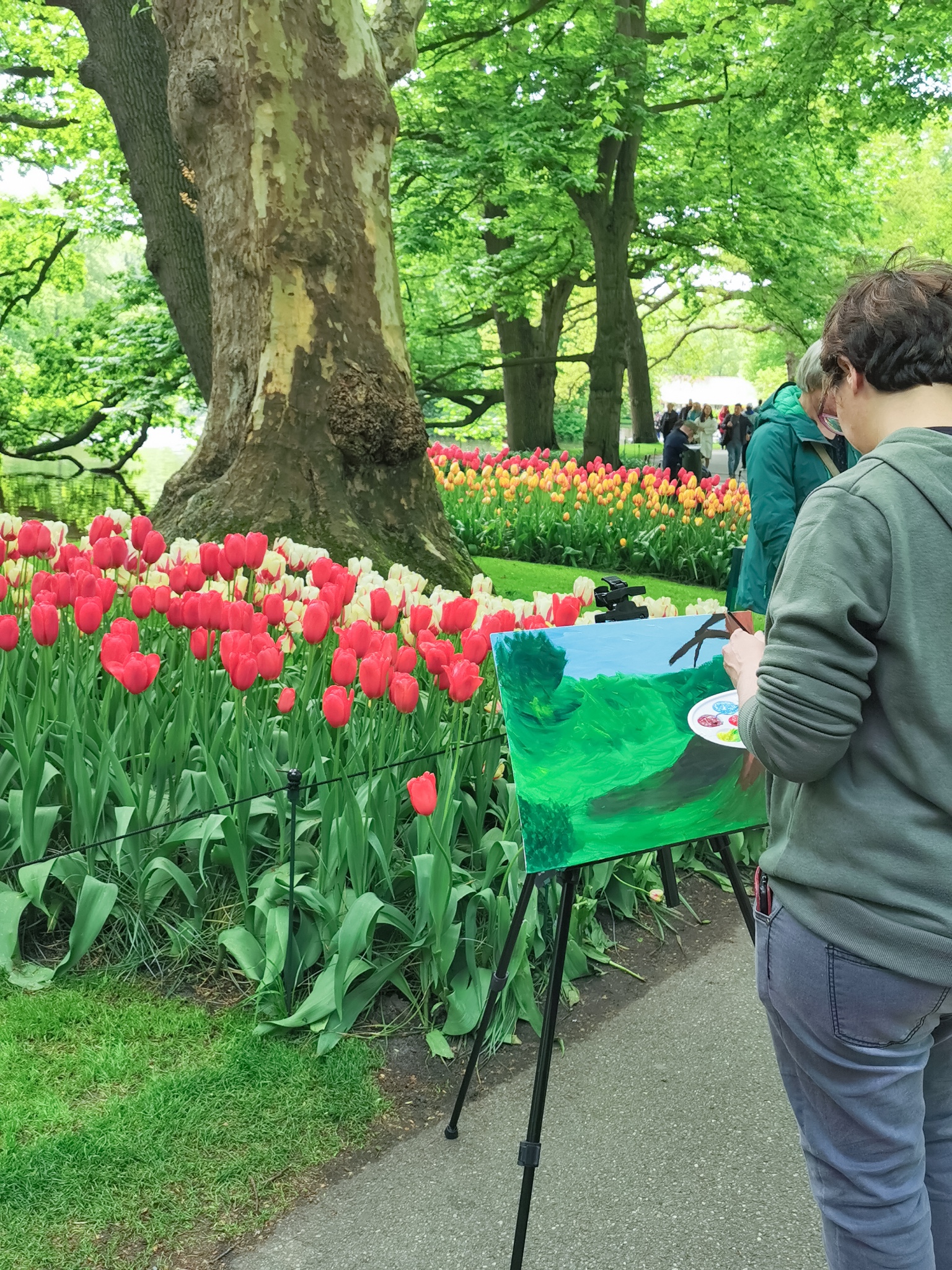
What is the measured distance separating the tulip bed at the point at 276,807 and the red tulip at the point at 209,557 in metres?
0.13

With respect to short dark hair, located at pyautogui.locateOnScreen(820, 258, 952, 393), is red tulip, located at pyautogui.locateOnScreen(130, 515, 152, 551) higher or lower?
lower

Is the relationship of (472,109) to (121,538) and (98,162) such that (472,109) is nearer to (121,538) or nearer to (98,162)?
(98,162)

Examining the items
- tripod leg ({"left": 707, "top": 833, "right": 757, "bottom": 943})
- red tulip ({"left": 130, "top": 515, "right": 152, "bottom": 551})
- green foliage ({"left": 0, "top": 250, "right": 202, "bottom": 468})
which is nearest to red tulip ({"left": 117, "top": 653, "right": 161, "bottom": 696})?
red tulip ({"left": 130, "top": 515, "right": 152, "bottom": 551})

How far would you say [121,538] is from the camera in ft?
14.3

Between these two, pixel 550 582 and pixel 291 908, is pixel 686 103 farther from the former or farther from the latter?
pixel 291 908

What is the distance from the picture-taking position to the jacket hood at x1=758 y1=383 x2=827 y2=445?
14.2 feet

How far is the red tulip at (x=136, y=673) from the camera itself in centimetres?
330

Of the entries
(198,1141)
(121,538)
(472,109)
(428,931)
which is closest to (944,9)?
(472,109)

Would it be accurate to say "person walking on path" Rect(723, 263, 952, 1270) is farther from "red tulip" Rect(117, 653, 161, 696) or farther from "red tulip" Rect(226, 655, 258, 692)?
"red tulip" Rect(117, 653, 161, 696)

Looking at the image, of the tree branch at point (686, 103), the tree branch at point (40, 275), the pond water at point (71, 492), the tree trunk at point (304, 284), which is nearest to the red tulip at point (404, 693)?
the tree trunk at point (304, 284)

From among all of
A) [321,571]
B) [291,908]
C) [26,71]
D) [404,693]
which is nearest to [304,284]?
[321,571]

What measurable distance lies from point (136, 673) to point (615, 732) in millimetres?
1561

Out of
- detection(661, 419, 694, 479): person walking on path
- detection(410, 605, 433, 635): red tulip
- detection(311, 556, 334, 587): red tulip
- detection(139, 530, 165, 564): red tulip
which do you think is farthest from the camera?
→ detection(661, 419, 694, 479): person walking on path

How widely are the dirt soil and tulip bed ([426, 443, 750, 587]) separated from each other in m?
A: 6.95
